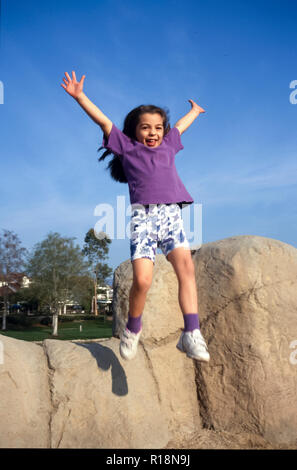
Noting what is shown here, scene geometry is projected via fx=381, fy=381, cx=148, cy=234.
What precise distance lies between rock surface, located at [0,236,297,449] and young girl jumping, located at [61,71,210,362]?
3.32ft

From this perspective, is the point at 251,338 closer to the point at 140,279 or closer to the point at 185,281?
the point at 185,281

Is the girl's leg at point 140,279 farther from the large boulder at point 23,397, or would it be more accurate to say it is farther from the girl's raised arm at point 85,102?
the large boulder at point 23,397

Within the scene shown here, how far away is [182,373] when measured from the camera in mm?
4504

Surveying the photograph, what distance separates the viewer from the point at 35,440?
330 centimetres

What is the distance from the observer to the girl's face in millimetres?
3328

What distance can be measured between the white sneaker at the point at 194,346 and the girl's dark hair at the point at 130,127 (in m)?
1.58

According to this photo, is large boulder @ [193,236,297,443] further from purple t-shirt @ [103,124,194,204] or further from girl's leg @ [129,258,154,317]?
girl's leg @ [129,258,154,317]

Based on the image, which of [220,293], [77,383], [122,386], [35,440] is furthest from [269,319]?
[35,440]

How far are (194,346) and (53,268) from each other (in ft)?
96.7

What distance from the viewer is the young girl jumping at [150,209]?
2.97 meters

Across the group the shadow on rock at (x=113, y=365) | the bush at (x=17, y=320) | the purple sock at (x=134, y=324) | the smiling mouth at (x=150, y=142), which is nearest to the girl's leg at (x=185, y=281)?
the purple sock at (x=134, y=324)
